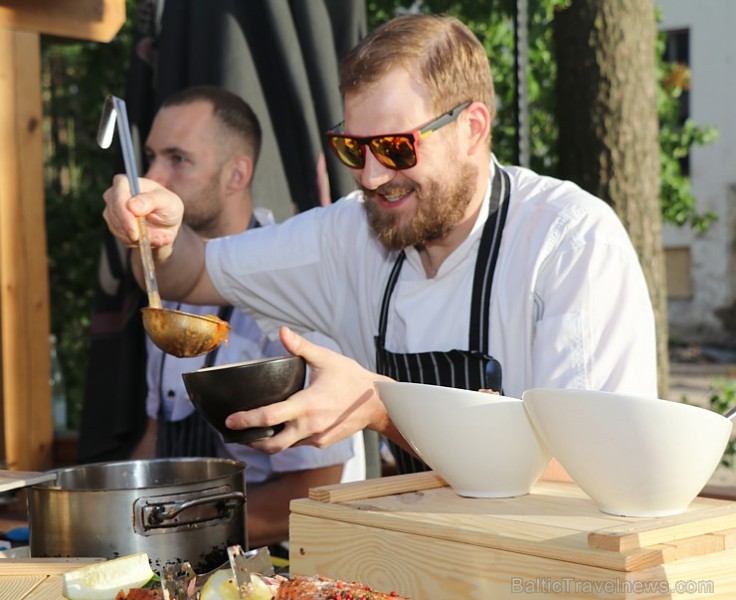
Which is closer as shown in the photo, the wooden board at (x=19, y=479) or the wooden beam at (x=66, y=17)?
the wooden board at (x=19, y=479)

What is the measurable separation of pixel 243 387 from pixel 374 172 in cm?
63

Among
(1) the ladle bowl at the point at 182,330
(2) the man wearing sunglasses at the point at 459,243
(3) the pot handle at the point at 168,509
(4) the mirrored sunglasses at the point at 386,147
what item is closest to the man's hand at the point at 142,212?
(2) the man wearing sunglasses at the point at 459,243

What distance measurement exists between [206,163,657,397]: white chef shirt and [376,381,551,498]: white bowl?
44 centimetres

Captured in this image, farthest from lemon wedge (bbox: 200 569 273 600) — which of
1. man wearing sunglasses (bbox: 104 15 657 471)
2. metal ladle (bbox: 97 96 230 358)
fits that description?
metal ladle (bbox: 97 96 230 358)

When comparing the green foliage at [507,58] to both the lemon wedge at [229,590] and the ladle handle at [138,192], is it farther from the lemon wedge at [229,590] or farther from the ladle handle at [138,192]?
the lemon wedge at [229,590]

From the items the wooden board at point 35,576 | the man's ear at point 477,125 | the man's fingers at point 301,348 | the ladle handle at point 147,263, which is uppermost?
the man's ear at point 477,125

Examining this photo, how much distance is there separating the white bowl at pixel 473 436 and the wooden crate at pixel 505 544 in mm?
29

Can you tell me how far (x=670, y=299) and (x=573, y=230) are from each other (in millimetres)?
13863

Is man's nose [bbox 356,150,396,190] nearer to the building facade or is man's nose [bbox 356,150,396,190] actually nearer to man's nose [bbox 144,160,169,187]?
Result: man's nose [bbox 144,160,169,187]

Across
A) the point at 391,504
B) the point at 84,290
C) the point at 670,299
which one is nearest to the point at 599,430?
the point at 391,504

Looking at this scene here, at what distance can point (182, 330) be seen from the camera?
1.91m

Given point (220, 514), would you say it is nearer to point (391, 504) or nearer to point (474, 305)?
point (391, 504)

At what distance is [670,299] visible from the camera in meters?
15.3

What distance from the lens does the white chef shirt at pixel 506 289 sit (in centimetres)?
190
